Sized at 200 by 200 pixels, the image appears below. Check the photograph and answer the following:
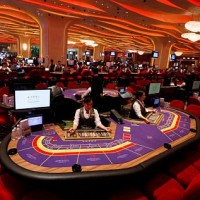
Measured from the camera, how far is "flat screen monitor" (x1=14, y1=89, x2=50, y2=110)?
3129 mm

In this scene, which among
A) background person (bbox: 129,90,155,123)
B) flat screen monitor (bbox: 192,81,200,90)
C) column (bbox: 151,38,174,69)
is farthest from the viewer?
column (bbox: 151,38,174,69)

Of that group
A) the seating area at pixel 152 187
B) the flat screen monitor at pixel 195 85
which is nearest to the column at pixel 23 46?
the flat screen monitor at pixel 195 85

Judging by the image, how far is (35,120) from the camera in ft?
8.59

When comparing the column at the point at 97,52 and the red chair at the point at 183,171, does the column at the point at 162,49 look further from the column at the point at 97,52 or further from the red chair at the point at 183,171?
the red chair at the point at 183,171

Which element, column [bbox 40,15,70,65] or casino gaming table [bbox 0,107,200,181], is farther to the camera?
column [bbox 40,15,70,65]

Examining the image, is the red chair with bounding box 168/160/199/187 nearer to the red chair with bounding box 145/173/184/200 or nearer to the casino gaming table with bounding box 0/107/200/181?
the red chair with bounding box 145/173/184/200

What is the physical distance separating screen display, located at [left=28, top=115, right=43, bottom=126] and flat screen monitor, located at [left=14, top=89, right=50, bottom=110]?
67 cm

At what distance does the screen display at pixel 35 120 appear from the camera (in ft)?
8.41

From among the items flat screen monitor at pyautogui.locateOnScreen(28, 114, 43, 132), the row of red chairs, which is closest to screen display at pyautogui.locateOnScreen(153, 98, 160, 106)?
the row of red chairs

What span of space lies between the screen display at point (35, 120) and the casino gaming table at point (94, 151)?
0.11 meters

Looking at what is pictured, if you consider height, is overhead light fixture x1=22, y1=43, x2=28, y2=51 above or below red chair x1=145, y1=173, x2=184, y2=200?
above

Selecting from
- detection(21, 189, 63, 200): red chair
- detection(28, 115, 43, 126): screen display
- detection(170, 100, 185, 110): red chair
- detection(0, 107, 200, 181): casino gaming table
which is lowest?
detection(21, 189, 63, 200): red chair

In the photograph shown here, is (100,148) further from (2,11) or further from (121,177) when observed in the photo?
(2,11)

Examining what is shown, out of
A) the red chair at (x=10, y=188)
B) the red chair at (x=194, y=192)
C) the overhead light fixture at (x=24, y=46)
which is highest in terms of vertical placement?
the overhead light fixture at (x=24, y=46)
